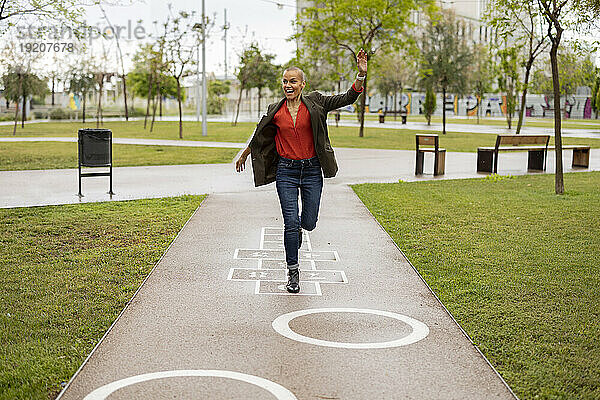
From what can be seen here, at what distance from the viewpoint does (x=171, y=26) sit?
109 feet

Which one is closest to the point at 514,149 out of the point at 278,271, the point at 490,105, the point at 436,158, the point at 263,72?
the point at 436,158

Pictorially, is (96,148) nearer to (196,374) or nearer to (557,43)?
(557,43)

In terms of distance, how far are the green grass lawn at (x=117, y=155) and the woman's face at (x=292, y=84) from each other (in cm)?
1203

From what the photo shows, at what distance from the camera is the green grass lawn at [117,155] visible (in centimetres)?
1723

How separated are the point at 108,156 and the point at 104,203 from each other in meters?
1.04

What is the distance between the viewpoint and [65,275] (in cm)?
629

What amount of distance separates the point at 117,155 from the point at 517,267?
15.1m

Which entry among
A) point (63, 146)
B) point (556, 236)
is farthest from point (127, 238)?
point (63, 146)

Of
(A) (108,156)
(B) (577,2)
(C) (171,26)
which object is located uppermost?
(C) (171,26)

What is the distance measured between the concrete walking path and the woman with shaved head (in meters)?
0.61

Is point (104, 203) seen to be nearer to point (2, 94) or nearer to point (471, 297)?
point (471, 297)

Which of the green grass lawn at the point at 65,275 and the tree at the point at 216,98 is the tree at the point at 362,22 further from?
the tree at the point at 216,98

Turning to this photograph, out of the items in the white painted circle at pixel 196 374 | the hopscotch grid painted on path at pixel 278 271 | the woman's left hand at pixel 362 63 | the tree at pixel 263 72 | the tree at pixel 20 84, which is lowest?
the white painted circle at pixel 196 374

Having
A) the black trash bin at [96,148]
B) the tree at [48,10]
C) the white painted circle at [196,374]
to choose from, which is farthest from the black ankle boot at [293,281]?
the tree at [48,10]
